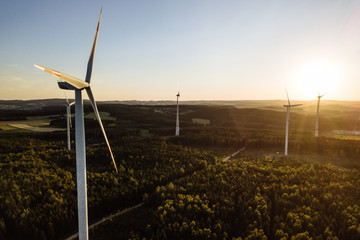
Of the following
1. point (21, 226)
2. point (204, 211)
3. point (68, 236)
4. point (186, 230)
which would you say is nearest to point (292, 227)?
point (204, 211)

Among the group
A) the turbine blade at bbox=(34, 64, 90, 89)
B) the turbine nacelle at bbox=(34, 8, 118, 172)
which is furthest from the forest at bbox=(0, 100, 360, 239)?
the turbine blade at bbox=(34, 64, 90, 89)

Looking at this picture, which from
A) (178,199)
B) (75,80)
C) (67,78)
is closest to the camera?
(67,78)

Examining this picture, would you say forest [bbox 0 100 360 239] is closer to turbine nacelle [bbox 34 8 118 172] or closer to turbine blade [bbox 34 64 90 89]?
turbine nacelle [bbox 34 8 118 172]

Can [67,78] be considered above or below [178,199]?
above

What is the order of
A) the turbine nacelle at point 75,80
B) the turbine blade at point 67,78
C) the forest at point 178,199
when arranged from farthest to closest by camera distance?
the forest at point 178,199
the turbine nacelle at point 75,80
the turbine blade at point 67,78

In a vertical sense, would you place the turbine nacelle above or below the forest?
above

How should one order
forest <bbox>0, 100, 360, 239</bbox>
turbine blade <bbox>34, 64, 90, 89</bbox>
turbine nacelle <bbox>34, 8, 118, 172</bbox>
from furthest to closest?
1. forest <bbox>0, 100, 360, 239</bbox>
2. turbine nacelle <bbox>34, 8, 118, 172</bbox>
3. turbine blade <bbox>34, 64, 90, 89</bbox>

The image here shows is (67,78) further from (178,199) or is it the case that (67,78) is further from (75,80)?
(178,199)

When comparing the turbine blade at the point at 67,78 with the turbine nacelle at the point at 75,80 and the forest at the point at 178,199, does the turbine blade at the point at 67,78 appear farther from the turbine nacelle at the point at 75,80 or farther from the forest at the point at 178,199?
the forest at the point at 178,199

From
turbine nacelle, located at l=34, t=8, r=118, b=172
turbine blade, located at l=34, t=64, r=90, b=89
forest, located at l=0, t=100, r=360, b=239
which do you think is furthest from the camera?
forest, located at l=0, t=100, r=360, b=239

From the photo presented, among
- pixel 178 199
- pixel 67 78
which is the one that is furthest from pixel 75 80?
pixel 178 199

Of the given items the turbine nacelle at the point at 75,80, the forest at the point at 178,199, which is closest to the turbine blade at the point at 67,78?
the turbine nacelle at the point at 75,80
